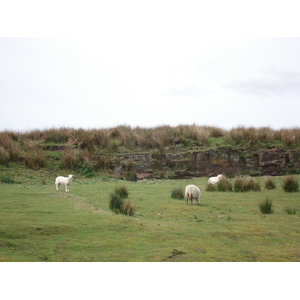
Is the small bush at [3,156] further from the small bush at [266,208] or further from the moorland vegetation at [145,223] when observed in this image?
the small bush at [266,208]

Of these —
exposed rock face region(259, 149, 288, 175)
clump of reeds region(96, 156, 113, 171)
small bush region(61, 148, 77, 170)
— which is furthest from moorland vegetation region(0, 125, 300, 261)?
exposed rock face region(259, 149, 288, 175)

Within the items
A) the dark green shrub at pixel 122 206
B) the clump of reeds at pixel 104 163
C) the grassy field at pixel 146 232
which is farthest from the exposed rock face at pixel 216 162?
the dark green shrub at pixel 122 206

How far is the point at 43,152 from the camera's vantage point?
23141mm

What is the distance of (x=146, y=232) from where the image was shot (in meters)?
7.46

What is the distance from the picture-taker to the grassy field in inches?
236

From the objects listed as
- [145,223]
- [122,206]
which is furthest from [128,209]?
[145,223]

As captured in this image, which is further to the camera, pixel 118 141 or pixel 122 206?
pixel 118 141

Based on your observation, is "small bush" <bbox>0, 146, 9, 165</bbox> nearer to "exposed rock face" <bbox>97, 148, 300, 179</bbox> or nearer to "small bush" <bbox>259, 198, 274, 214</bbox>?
"exposed rock face" <bbox>97, 148, 300, 179</bbox>

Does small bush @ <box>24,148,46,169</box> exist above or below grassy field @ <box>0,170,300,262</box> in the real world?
above

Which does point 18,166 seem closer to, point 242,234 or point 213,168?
point 213,168

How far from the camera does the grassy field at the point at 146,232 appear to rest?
6.00 metres

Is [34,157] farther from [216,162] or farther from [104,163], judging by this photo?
[216,162]

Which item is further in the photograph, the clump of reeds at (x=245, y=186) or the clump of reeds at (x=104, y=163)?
the clump of reeds at (x=104, y=163)

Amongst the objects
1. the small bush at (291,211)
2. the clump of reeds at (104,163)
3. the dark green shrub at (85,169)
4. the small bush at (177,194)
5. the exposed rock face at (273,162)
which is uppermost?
the exposed rock face at (273,162)
